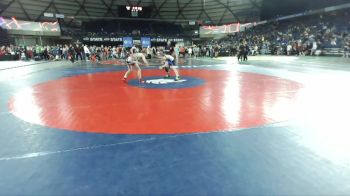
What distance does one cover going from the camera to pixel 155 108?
560cm

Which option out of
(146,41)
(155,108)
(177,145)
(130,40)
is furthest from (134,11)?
(177,145)

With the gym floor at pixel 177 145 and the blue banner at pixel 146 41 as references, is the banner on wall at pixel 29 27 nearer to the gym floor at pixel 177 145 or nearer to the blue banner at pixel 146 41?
the blue banner at pixel 146 41

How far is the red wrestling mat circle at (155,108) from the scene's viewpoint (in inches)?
175

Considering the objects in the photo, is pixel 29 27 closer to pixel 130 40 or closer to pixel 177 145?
pixel 130 40

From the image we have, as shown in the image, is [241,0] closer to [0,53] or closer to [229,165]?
[0,53]

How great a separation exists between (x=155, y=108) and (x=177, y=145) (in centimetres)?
216

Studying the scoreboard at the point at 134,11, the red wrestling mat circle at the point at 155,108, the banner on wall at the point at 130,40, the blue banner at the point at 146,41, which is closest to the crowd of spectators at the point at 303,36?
the banner on wall at the point at 130,40

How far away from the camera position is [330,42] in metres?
24.5

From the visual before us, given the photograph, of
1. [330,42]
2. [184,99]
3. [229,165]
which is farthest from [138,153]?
[330,42]

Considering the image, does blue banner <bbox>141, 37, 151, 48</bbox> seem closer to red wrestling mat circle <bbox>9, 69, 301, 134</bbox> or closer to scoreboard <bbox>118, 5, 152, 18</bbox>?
scoreboard <bbox>118, 5, 152, 18</bbox>

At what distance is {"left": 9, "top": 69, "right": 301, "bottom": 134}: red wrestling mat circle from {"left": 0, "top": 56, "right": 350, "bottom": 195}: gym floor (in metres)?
0.02

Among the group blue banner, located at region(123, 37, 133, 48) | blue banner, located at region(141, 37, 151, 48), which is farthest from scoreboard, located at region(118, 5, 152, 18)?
blue banner, located at region(141, 37, 151, 48)

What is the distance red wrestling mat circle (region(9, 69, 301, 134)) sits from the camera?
4.44m

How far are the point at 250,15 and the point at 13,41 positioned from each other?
34463 millimetres
